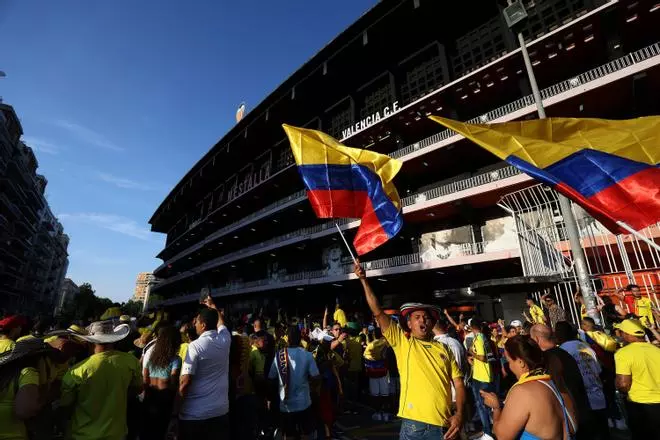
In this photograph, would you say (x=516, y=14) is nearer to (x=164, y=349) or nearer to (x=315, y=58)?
(x=164, y=349)

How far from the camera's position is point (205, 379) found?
2861mm

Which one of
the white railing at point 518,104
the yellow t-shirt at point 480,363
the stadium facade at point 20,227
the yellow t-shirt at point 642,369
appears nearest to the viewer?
the yellow t-shirt at point 642,369

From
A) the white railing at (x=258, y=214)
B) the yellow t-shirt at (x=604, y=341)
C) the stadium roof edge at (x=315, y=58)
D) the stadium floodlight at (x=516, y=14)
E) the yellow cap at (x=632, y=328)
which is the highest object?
the stadium roof edge at (x=315, y=58)

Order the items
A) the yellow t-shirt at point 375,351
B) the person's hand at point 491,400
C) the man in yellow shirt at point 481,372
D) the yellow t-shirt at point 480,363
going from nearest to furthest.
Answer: the person's hand at point 491,400 < the man in yellow shirt at point 481,372 < the yellow t-shirt at point 480,363 < the yellow t-shirt at point 375,351

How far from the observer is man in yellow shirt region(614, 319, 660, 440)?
3.17 meters

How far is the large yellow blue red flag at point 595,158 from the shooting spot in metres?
3.19

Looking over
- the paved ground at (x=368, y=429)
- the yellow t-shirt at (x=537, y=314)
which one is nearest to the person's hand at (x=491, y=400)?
the paved ground at (x=368, y=429)

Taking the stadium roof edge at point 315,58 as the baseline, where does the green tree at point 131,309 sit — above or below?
below

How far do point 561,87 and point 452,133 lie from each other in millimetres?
4304

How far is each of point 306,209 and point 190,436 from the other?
65.6ft

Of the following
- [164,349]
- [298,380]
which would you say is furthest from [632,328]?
[164,349]

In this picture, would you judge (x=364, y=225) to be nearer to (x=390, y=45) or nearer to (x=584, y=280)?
(x=584, y=280)

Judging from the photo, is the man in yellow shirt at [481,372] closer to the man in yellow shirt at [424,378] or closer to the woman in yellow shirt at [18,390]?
the man in yellow shirt at [424,378]

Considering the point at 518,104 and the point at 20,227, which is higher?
the point at 20,227
